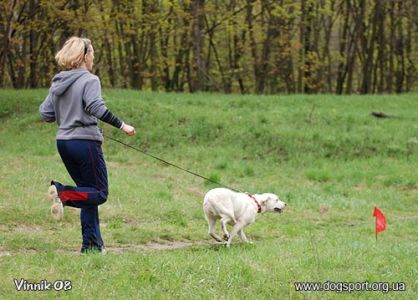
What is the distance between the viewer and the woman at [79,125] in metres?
6.99

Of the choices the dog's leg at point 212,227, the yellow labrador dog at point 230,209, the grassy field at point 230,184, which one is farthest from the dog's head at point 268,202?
the dog's leg at point 212,227

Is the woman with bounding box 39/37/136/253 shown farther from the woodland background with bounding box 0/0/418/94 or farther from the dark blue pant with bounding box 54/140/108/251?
the woodland background with bounding box 0/0/418/94

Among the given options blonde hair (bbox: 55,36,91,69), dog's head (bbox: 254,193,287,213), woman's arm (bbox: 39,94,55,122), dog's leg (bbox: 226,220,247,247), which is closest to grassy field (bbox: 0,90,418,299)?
dog's leg (bbox: 226,220,247,247)

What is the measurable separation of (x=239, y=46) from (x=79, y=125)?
1146 inches

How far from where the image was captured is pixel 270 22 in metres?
33.8

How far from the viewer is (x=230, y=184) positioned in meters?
15.5

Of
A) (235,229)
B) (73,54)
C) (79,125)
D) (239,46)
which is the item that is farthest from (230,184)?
(239,46)

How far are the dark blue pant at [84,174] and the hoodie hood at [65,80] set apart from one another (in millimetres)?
514

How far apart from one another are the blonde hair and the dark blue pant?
31.1 inches

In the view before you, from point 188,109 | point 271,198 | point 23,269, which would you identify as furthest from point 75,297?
point 188,109

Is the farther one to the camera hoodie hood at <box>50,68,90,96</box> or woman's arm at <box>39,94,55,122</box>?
woman's arm at <box>39,94,55,122</box>

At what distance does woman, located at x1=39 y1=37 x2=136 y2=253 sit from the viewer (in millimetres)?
6988

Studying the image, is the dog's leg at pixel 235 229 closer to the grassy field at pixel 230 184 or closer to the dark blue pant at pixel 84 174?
the grassy field at pixel 230 184

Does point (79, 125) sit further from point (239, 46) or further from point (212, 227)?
point (239, 46)
